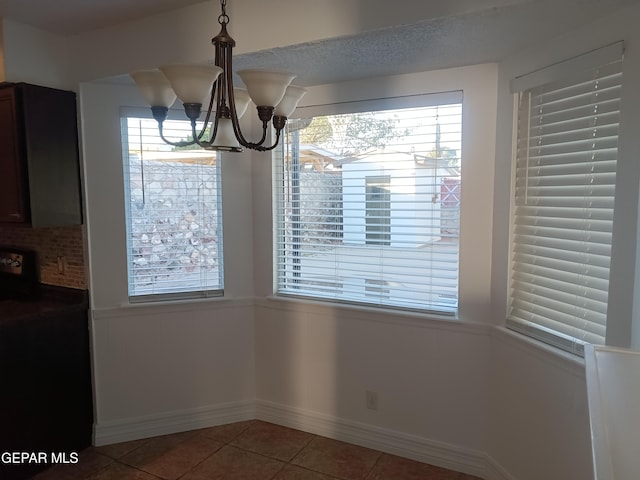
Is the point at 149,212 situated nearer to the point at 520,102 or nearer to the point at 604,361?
the point at 520,102

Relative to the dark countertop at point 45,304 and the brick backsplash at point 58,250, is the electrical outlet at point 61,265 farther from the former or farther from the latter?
the dark countertop at point 45,304

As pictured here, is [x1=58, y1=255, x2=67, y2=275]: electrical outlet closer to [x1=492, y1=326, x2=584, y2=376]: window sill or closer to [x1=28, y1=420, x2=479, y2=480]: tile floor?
[x1=28, y1=420, x2=479, y2=480]: tile floor

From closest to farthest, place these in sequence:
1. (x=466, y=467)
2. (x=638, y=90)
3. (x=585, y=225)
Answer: (x=638, y=90) < (x=585, y=225) < (x=466, y=467)

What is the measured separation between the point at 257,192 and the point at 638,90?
2167mm

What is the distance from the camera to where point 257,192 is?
10.1ft

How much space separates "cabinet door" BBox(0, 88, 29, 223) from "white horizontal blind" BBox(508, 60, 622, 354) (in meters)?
2.74

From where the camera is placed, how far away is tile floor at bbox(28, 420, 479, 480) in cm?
254

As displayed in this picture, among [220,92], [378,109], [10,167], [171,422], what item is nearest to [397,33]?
[378,109]

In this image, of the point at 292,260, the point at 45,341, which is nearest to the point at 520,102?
the point at 292,260

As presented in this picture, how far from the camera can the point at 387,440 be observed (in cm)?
277

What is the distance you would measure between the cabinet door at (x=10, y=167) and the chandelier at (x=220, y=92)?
1.49 metres

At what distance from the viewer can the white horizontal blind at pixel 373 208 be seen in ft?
8.48

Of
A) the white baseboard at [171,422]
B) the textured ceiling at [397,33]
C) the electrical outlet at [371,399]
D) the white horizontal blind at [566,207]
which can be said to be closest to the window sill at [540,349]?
the white horizontal blind at [566,207]

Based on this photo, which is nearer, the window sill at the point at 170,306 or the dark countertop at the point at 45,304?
the dark countertop at the point at 45,304
